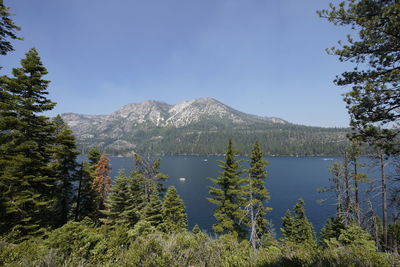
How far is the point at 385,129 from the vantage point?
561cm

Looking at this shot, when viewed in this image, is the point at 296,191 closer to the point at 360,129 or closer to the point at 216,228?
the point at 216,228

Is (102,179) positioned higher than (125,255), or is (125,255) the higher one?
(125,255)

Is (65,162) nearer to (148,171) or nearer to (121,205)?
(121,205)

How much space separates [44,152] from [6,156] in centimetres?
192

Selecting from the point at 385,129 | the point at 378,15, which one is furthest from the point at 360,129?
the point at 378,15

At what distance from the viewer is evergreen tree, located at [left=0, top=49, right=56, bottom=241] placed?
10.3 m

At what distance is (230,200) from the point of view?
1698 cm

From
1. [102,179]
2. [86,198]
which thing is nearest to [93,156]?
[102,179]

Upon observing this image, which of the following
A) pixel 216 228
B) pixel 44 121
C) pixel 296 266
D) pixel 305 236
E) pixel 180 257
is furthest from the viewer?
pixel 305 236

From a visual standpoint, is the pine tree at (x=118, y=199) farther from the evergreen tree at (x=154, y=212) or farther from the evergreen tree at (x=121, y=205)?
the evergreen tree at (x=154, y=212)

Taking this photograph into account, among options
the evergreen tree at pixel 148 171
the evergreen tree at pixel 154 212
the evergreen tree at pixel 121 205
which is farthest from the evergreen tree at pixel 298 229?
the evergreen tree at pixel 121 205

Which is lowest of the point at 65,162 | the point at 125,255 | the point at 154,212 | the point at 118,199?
the point at 154,212

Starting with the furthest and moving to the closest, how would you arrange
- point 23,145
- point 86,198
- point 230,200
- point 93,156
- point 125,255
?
point 93,156, point 86,198, point 230,200, point 23,145, point 125,255

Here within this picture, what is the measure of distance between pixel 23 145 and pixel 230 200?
52.4 ft
